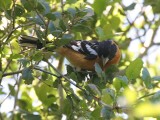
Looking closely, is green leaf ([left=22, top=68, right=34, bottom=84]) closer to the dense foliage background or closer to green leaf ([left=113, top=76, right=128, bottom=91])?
the dense foliage background

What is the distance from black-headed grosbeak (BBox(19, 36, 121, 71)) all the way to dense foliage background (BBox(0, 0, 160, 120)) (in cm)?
7

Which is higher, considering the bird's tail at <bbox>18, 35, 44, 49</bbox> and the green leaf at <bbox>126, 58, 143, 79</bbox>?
the bird's tail at <bbox>18, 35, 44, 49</bbox>

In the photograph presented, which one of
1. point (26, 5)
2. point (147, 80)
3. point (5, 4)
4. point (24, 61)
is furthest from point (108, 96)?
point (5, 4)

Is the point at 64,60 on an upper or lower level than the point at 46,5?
upper

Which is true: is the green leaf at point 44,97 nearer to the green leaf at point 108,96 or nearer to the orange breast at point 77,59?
the orange breast at point 77,59

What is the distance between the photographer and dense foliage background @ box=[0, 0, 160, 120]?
1416 millimetres

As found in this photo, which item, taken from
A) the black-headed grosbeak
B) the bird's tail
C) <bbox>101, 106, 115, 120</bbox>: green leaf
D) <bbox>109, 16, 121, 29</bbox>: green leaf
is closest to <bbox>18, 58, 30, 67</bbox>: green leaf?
the bird's tail

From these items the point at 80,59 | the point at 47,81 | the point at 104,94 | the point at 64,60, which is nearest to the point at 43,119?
the point at 47,81

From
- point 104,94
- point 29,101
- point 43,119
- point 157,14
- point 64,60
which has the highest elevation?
point 157,14

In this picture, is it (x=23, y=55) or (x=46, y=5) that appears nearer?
(x=46, y=5)

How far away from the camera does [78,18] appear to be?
1.84 metres

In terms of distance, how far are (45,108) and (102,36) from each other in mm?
581

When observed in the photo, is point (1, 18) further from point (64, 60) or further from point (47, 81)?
point (64, 60)

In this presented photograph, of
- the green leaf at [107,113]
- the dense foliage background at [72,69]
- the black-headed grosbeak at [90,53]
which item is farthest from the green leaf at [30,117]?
the green leaf at [107,113]
